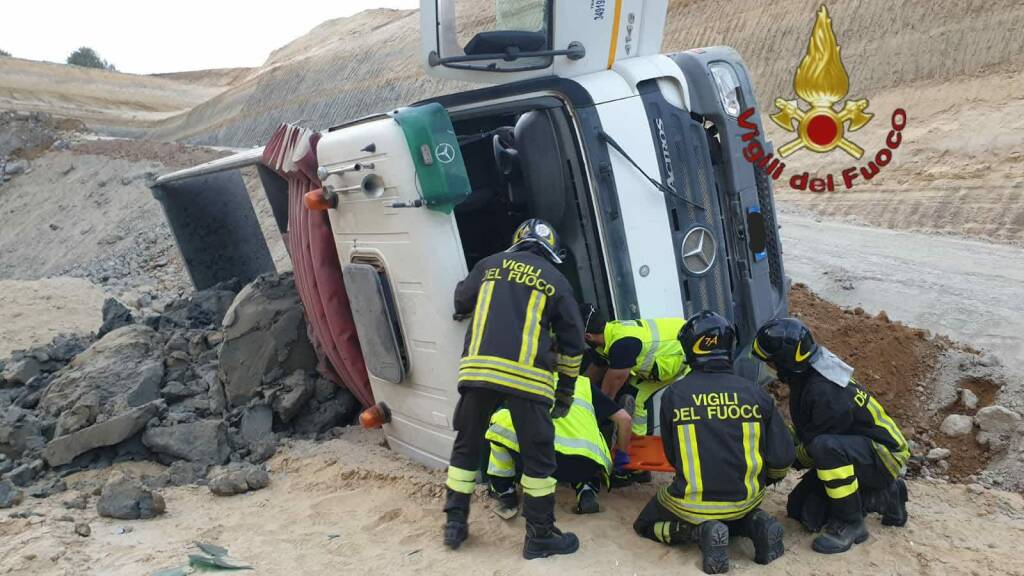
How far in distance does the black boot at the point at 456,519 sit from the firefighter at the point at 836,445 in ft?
4.76

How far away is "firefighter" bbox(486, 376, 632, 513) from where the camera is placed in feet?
11.6

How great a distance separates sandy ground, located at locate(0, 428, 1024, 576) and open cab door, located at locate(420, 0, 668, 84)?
211cm

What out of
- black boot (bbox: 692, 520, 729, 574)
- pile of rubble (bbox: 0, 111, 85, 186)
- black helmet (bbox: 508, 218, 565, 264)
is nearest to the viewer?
black boot (bbox: 692, 520, 729, 574)

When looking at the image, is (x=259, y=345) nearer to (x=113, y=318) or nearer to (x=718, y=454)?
(x=113, y=318)

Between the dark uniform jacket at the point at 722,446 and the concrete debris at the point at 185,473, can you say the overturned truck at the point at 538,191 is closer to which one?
the dark uniform jacket at the point at 722,446

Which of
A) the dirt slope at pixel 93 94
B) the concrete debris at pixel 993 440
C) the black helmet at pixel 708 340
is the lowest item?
the concrete debris at pixel 993 440

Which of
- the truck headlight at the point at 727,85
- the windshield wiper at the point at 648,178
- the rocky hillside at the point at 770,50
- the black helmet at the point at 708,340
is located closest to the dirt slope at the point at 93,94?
the rocky hillside at the point at 770,50

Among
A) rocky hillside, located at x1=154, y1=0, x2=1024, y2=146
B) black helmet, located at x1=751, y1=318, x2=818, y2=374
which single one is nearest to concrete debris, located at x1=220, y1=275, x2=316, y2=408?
black helmet, located at x1=751, y1=318, x2=818, y2=374

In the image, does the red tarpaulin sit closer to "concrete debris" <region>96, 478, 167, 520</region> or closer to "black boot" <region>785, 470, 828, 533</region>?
"concrete debris" <region>96, 478, 167, 520</region>

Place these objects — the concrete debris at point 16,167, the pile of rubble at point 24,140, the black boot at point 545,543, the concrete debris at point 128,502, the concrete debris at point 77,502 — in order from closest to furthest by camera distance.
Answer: the black boot at point 545,543
the concrete debris at point 128,502
the concrete debris at point 77,502
the concrete debris at point 16,167
the pile of rubble at point 24,140

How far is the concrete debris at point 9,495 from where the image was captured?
3973mm

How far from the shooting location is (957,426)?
4289 mm

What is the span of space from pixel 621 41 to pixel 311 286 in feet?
7.20

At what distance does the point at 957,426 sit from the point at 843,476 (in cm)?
140
